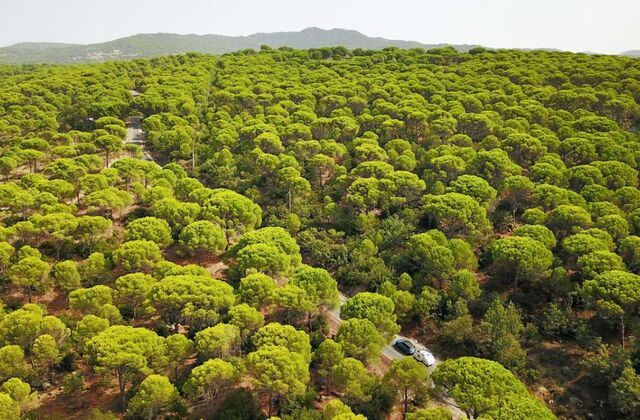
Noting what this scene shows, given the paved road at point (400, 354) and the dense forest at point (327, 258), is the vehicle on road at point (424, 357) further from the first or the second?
the dense forest at point (327, 258)

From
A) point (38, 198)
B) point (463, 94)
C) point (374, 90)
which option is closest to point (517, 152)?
point (463, 94)

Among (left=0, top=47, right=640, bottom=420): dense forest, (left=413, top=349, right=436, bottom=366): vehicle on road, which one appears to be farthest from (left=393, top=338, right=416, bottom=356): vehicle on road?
(left=0, top=47, right=640, bottom=420): dense forest

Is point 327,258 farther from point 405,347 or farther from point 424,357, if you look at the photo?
point 424,357

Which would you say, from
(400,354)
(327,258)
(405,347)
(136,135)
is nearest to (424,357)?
(405,347)

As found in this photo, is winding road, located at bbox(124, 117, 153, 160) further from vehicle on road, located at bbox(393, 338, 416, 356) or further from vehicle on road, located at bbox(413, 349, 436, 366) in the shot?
vehicle on road, located at bbox(413, 349, 436, 366)

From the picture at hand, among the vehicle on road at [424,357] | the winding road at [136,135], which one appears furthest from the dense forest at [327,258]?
the winding road at [136,135]

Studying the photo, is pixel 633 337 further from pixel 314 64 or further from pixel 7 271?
pixel 314 64

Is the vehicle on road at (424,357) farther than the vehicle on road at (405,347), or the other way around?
the vehicle on road at (405,347)
